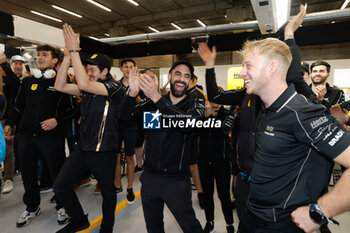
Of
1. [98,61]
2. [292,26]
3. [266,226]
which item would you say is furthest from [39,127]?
[292,26]

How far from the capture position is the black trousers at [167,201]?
5.91 ft

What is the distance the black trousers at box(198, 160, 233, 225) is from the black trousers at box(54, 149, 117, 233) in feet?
3.40

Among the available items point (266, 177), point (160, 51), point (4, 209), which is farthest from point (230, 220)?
point (160, 51)

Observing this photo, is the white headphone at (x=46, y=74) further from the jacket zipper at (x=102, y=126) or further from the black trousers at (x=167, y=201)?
the black trousers at (x=167, y=201)

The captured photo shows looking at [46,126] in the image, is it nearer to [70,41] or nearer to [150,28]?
[70,41]

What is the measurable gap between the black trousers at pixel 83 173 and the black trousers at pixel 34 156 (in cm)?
54

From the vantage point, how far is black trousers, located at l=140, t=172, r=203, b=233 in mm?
1802

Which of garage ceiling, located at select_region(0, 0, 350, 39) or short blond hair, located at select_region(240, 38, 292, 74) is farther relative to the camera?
garage ceiling, located at select_region(0, 0, 350, 39)

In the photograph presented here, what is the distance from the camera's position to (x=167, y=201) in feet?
5.93

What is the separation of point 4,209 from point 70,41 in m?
2.64

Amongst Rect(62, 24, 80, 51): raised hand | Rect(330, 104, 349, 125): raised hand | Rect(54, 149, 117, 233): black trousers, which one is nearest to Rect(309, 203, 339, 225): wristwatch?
Rect(330, 104, 349, 125): raised hand

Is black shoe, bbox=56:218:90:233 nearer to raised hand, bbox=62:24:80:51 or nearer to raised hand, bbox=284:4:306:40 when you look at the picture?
raised hand, bbox=62:24:80:51

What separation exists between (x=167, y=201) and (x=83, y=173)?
1.04m

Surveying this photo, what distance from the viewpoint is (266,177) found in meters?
1.23
